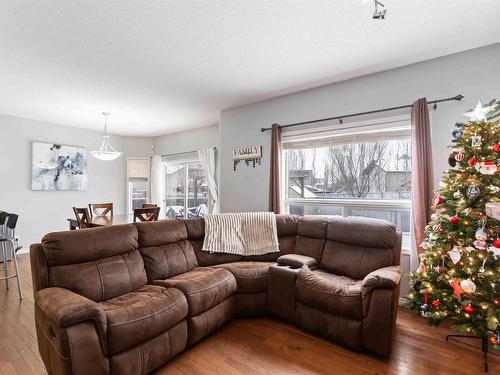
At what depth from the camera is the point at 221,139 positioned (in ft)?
14.9

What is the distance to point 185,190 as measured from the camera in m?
5.97

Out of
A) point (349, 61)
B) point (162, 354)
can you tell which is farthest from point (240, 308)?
point (349, 61)

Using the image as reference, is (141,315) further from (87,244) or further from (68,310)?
(87,244)

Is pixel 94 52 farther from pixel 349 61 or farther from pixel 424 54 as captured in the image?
pixel 424 54

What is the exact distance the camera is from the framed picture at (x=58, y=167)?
197 inches

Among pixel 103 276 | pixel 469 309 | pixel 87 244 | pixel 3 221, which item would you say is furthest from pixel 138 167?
pixel 469 309

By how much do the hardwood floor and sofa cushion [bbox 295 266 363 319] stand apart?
0.99 feet

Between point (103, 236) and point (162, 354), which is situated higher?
point (103, 236)

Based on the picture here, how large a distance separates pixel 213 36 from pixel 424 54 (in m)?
2.06

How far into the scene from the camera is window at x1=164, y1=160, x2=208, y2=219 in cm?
566

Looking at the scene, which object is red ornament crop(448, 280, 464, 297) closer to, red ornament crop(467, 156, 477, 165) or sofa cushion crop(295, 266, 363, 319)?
sofa cushion crop(295, 266, 363, 319)

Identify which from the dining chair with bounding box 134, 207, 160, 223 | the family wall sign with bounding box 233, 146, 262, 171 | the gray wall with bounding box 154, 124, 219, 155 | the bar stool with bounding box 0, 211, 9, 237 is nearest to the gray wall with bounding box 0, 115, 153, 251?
the gray wall with bounding box 154, 124, 219, 155

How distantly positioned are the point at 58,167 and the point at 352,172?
213 inches

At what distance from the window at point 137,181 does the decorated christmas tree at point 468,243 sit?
590 cm
